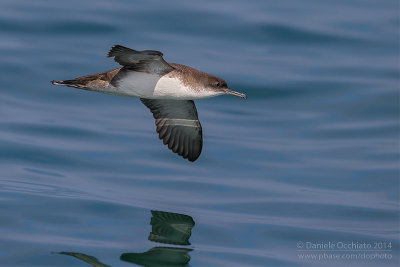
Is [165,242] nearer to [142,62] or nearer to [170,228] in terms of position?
[170,228]

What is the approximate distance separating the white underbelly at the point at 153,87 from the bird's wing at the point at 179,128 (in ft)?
4.79

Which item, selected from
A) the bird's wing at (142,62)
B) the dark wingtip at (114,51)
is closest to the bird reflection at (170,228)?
the bird's wing at (142,62)

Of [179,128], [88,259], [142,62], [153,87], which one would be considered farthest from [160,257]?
[142,62]

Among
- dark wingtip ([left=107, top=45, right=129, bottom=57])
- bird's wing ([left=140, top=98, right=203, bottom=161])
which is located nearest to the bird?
dark wingtip ([left=107, top=45, right=129, bottom=57])

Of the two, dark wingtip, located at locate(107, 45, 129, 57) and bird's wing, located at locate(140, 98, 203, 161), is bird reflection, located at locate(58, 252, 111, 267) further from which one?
dark wingtip, located at locate(107, 45, 129, 57)

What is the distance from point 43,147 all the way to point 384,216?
5.69 meters

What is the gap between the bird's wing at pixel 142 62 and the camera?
391 inches

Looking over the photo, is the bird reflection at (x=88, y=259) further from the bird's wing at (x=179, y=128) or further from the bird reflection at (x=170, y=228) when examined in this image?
the bird's wing at (x=179, y=128)

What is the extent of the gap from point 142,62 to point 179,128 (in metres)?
1.97

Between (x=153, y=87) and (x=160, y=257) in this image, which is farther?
(x=160, y=257)

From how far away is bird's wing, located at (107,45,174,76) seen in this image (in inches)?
391

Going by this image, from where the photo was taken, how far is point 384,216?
14.4 m

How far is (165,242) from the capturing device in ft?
38.4

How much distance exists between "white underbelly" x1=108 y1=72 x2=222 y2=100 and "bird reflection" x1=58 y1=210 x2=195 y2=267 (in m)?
2.06
